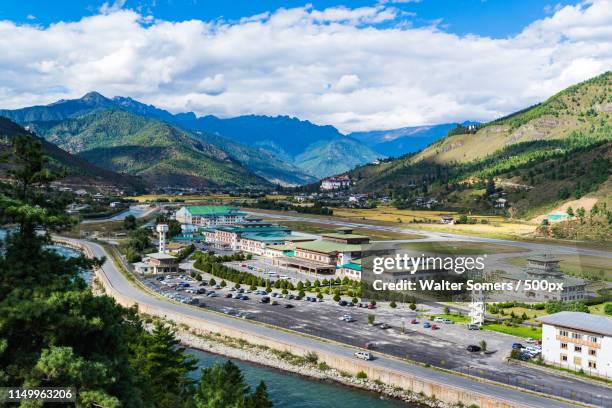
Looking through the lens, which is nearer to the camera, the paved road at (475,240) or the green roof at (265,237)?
the paved road at (475,240)

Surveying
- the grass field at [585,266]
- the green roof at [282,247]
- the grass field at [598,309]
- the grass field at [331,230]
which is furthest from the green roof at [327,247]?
the grass field at [598,309]

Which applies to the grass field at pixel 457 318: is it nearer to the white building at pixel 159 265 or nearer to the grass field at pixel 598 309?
the grass field at pixel 598 309

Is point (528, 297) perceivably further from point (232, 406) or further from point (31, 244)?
point (31, 244)

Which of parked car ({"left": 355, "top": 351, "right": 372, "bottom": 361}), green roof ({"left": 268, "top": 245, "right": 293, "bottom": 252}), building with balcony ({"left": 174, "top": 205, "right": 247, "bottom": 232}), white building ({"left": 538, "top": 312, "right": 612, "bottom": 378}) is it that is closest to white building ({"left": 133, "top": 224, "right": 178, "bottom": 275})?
green roof ({"left": 268, "top": 245, "right": 293, "bottom": 252})

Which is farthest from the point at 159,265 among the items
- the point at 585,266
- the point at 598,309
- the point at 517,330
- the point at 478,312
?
the point at 585,266

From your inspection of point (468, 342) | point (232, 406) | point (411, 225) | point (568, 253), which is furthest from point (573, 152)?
point (232, 406)
